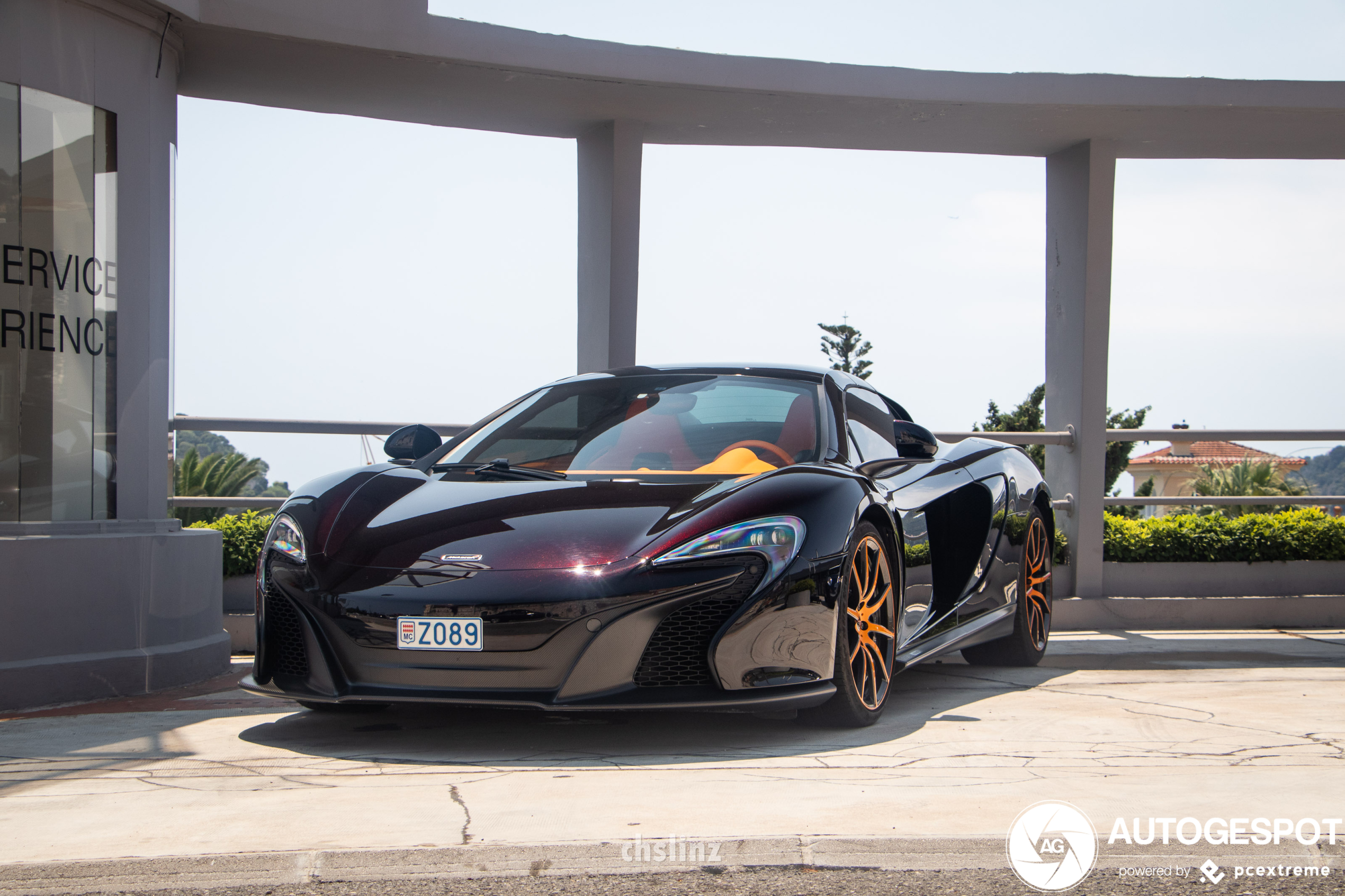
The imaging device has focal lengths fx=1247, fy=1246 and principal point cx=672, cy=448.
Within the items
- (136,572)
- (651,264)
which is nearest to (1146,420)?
(651,264)

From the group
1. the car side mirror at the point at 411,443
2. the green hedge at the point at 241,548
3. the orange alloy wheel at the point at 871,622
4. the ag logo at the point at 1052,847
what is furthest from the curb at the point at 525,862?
the green hedge at the point at 241,548

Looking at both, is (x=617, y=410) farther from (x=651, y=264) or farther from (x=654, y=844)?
(x=651, y=264)

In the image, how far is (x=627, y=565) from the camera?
3637mm

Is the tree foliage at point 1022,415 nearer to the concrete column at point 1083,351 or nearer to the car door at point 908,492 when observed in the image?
the concrete column at point 1083,351

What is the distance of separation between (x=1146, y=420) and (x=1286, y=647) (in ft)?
217

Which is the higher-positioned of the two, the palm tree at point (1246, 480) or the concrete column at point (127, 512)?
Answer: the concrete column at point (127, 512)

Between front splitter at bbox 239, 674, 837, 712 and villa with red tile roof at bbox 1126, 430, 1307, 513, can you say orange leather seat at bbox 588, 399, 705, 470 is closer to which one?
front splitter at bbox 239, 674, 837, 712

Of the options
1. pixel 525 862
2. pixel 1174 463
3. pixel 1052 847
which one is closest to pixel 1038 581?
pixel 1052 847

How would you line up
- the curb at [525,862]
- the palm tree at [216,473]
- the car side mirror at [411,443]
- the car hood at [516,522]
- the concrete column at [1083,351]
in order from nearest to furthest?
the curb at [525,862], the car hood at [516,522], the car side mirror at [411,443], the concrete column at [1083,351], the palm tree at [216,473]

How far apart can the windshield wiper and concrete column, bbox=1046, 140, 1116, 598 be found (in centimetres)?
507

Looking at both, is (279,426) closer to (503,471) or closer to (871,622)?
(503,471)

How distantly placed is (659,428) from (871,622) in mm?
1171

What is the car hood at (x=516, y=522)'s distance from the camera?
373cm

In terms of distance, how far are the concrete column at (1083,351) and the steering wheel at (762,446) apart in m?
4.47
